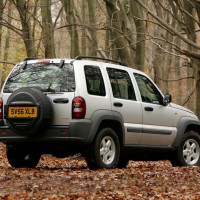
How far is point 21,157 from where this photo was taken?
10.9 metres

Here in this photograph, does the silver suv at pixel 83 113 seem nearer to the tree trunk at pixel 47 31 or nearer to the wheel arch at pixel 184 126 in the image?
the wheel arch at pixel 184 126

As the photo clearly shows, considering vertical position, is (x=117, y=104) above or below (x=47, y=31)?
below

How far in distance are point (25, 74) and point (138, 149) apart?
2.64 metres

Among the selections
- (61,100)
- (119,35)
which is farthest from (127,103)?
A: (119,35)

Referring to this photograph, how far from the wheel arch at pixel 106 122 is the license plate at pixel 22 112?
101 centimetres

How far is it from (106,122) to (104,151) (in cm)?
52

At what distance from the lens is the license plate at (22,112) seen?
9.48 metres

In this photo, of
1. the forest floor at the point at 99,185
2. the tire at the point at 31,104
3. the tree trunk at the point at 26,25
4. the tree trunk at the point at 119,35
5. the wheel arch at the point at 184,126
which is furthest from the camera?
the tree trunk at the point at 26,25

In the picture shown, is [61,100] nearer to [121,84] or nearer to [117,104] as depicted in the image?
[117,104]

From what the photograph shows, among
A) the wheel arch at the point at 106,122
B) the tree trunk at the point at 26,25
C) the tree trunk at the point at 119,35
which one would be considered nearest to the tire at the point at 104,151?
the wheel arch at the point at 106,122

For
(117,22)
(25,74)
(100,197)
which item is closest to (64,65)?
(25,74)

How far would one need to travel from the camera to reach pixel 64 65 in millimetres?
10000

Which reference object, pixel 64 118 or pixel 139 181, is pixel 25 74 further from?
pixel 139 181

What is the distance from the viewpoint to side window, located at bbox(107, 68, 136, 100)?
414 inches
